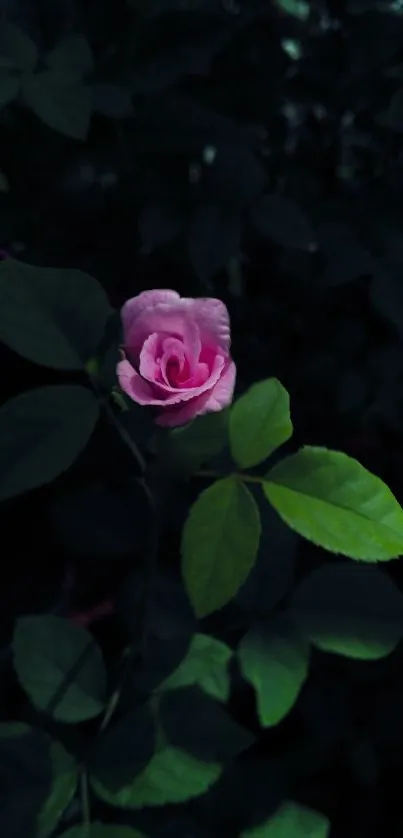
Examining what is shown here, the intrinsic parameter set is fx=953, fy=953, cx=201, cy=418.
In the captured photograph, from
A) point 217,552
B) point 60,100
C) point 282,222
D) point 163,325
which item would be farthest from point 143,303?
point 282,222

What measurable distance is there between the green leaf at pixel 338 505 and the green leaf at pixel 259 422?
2cm

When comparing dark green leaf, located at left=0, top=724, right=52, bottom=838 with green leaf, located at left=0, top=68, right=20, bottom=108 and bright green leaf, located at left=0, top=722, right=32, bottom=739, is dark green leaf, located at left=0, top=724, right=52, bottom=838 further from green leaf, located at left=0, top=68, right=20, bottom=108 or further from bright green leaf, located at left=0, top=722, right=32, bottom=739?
green leaf, located at left=0, top=68, right=20, bottom=108

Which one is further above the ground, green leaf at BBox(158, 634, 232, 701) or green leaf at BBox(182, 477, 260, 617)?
green leaf at BBox(182, 477, 260, 617)

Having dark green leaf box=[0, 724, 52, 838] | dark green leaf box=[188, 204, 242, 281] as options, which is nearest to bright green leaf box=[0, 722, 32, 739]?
dark green leaf box=[0, 724, 52, 838]

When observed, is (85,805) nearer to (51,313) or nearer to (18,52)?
(51,313)

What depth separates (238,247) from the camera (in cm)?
98

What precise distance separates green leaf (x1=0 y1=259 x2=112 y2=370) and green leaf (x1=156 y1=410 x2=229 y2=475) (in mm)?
98

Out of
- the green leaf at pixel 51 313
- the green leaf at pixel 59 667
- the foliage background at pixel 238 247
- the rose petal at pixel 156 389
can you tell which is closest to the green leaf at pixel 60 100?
the foliage background at pixel 238 247

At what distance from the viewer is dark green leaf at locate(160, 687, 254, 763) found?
2.10 ft

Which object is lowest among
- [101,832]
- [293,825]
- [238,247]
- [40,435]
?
[293,825]

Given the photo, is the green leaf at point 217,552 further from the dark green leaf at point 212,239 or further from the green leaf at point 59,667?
the dark green leaf at point 212,239

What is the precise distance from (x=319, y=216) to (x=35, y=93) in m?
0.36

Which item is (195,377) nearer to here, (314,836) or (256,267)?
(314,836)

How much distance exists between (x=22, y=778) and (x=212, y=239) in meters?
0.49
